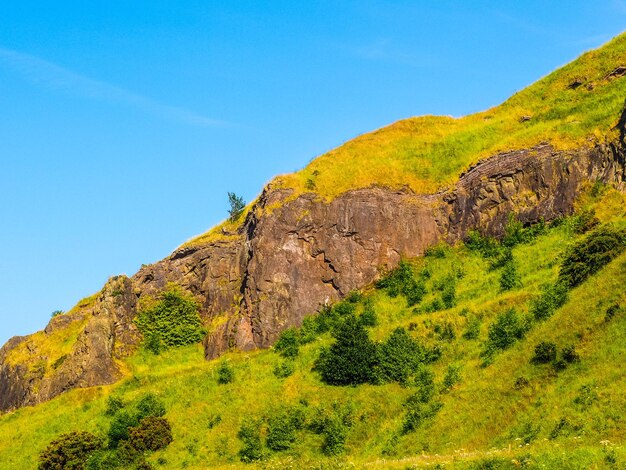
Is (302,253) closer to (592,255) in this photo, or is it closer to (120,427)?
(120,427)

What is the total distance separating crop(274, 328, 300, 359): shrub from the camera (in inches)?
2511

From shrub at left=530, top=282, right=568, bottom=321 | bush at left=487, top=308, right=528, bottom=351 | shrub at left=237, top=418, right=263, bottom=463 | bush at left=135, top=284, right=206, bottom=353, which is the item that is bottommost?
shrub at left=237, top=418, right=263, bottom=463

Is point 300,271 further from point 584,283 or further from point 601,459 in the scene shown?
point 601,459

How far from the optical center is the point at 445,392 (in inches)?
1977

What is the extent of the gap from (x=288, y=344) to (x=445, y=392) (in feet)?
60.9

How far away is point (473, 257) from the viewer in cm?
7075

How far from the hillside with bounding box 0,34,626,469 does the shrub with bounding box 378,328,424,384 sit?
0.22 metres

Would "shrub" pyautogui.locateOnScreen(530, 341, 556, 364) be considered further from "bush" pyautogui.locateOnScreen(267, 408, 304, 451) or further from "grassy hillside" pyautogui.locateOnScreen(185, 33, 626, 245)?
"grassy hillside" pyautogui.locateOnScreen(185, 33, 626, 245)

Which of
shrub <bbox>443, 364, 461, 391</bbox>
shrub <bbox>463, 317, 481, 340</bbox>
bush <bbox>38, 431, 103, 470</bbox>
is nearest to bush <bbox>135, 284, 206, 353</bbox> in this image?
bush <bbox>38, 431, 103, 470</bbox>

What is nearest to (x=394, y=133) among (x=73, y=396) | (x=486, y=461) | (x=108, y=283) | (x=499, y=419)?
(x=108, y=283)

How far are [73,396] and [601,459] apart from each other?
49.7 metres


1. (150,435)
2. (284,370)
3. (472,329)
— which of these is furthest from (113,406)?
(472,329)

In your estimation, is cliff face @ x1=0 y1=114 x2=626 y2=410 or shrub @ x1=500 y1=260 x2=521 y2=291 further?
cliff face @ x1=0 y1=114 x2=626 y2=410

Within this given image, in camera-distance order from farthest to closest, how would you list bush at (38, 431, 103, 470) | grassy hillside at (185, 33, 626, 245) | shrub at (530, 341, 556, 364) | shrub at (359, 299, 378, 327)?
grassy hillside at (185, 33, 626, 245) < shrub at (359, 299, 378, 327) < bush at (38, 431, 103, 470) < shrub at (530, 341, 556, 364)
